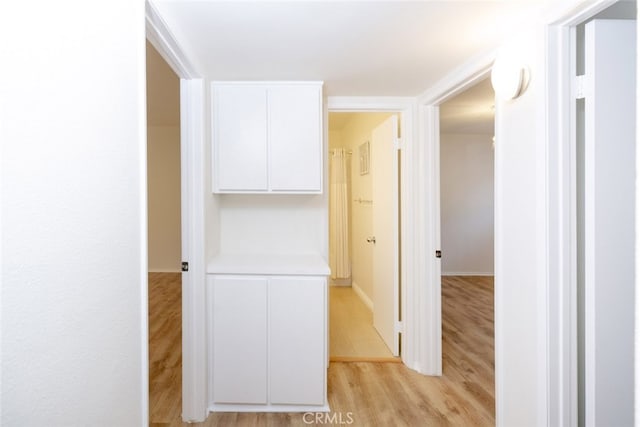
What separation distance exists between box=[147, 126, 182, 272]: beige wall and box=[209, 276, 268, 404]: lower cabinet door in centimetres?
390

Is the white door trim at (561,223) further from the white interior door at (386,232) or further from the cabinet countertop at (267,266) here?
the white interior door at (386,232)

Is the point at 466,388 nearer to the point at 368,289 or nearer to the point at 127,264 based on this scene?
the point at 368,289

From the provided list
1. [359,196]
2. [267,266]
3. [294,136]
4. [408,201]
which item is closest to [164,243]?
[359,196]

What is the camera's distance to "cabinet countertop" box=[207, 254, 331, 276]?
2.07 m

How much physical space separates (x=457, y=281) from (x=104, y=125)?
17.9 ft

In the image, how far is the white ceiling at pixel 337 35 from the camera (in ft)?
4.60

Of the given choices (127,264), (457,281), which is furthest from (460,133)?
(127,264)

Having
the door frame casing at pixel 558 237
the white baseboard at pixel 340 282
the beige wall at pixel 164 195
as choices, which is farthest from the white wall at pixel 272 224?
the beige wall at pixel 164 195

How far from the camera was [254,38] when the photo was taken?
1658 millimetres

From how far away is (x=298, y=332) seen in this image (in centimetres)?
208

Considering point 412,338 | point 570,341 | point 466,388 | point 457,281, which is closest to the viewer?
point 570,341

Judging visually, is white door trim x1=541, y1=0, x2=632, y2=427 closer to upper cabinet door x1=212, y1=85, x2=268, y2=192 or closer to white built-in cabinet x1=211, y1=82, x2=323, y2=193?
white built-in cabinet x1=211, y1=82, x2=323, y2=193

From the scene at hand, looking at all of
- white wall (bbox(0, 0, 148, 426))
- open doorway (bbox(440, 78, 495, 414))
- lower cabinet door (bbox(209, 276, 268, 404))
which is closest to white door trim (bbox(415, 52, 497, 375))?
lower cabinet door (bbox(209, 276, 268, 404))

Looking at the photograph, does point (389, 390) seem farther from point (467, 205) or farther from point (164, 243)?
point (164, 243)
